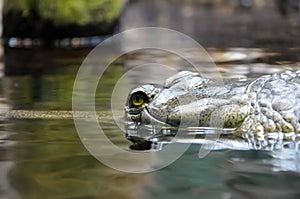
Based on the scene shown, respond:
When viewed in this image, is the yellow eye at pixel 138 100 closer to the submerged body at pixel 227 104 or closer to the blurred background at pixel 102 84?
the submerged body at pixel 227 104

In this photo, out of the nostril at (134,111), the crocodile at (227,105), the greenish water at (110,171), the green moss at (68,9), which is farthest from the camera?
the green moss at (68,9)

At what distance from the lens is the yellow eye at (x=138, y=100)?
9.83ft

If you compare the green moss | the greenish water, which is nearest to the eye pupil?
the greenish water

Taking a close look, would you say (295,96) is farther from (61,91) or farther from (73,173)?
(61,91)

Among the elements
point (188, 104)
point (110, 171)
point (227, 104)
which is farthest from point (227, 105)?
point (110, 171)

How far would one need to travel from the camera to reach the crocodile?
2.71 m

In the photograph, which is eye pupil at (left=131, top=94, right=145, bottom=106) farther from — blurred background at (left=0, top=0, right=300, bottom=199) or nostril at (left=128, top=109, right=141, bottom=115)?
blurred background at (left=0, top=0, right=300, bottom=199)


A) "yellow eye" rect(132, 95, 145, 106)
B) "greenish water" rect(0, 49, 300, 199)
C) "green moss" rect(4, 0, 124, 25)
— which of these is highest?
"green moss" rect(4, 0, 124, 25)

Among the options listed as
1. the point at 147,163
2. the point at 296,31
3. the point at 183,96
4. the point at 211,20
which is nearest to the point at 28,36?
the point at 296,31

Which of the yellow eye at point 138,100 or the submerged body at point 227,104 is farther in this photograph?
the yellow eye at point 138,100

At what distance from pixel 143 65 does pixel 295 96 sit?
2.28 m

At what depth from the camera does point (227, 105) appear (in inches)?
109

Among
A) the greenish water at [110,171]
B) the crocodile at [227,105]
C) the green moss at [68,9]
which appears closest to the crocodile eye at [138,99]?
the crocodile at [227,105]

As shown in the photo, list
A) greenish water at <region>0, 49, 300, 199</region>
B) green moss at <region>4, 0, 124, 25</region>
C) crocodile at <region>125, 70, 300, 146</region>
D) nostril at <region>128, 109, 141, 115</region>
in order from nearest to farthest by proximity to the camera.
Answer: greenish water at <region>0, 49, 300, 199</region>, crocodile at <region>125, 70, 300, 146</region>, nostril at <region>128, 109, 141, 115</region>, green moss at <region>4, 0, 124, 25</region>
